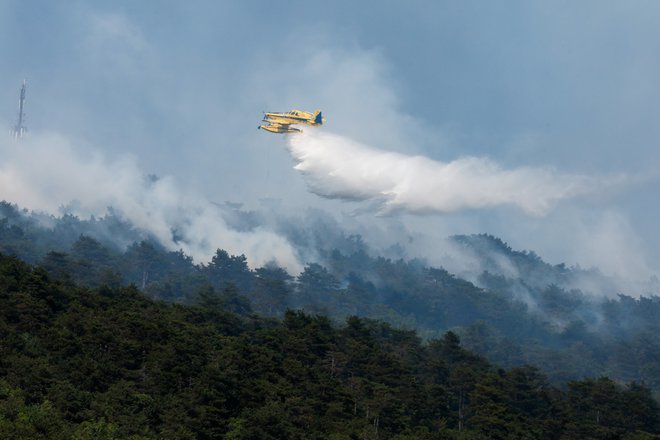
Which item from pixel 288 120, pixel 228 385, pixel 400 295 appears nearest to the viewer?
pixel 228 385

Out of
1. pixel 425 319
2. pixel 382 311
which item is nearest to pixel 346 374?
pixel 382 311

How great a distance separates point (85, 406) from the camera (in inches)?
1547

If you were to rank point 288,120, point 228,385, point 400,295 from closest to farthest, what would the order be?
point 228,385
point 288,120
point 400,295

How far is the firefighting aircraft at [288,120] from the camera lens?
3169 inches

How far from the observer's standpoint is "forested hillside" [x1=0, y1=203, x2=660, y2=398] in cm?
11819

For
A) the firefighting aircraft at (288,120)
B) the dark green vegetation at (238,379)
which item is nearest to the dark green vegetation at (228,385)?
the dark green vegetation at (238,379)

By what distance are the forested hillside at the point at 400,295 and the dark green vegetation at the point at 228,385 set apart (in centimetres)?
3302

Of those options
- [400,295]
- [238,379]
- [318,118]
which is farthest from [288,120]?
[400,295]

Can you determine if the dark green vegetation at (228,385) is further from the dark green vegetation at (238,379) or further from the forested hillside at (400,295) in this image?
the forested hillside at (400,295)

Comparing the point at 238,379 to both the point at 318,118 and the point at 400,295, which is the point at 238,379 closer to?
the point at 318,118

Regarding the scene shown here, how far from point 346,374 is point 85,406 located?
2632cm

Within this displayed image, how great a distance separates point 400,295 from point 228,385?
119357mm

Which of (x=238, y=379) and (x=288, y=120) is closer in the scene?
(x=238, y=379)

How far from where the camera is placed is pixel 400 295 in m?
164
